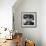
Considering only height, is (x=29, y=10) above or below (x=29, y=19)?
above

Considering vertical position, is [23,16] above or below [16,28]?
above

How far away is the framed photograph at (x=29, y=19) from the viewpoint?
5.93 meters

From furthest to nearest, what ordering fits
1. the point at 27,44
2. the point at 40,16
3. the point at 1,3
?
1. the point at 40,16
2. the point at 1,3
3. the point at 27,44

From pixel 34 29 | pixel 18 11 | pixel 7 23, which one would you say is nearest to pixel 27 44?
pixel 7 23

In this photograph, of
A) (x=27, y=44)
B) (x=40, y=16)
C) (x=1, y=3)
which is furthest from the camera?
(x=40, y=16)

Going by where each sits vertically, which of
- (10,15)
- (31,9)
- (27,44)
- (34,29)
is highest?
(31,9)

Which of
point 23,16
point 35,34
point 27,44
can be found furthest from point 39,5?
point 27,44

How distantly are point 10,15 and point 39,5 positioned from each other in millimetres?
1889

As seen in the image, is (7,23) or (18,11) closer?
(7,23)

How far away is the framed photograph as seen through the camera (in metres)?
5.93

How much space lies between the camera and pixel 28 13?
593 centimetres

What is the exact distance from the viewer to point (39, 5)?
5.96 m

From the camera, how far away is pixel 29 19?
5941 millimetres

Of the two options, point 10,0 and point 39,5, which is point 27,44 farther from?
point 39,5
